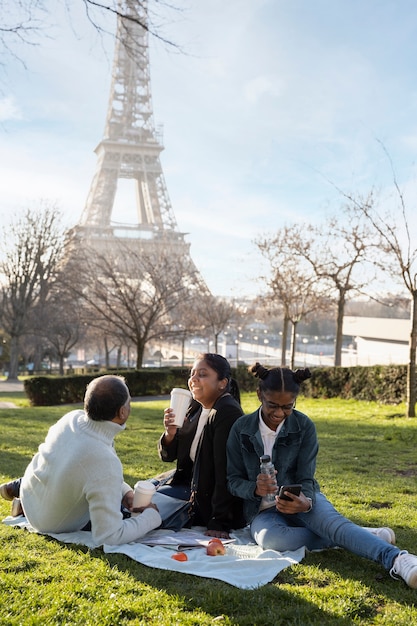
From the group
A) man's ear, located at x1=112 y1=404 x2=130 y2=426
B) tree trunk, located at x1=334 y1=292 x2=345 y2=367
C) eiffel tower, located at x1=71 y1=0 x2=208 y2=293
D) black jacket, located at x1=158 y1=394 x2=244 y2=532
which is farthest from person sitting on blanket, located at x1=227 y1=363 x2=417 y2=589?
eiffel tower, located at x1=71 y1=0 x2=208 y2=293

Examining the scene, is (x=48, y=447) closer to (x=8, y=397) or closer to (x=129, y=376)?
(x=129, y=376)

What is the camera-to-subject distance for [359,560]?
144 inches

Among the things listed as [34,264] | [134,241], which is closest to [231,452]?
[34,264]

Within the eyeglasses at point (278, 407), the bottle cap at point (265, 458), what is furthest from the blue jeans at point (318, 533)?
the eyeglasses at point (278, 407)

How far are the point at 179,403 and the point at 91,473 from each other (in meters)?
0.99

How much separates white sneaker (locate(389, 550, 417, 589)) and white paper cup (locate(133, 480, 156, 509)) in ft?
5.09

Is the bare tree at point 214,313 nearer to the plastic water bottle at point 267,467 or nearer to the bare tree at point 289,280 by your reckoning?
the bare tree at point 289,280

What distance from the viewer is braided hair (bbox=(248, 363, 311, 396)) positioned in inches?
150

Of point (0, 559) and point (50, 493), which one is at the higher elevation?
point (50, 493)

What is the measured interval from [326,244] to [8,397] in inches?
535

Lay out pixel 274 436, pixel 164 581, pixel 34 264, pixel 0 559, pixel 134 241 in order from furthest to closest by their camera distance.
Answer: pixel 134 241, pixel 34 264, pixel 274 436, pixel 0 559, pixel 164 581

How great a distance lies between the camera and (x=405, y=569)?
3.16 meters

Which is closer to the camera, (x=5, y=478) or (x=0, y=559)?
(x=0, y=559)

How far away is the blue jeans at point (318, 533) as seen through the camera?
11.3ft
